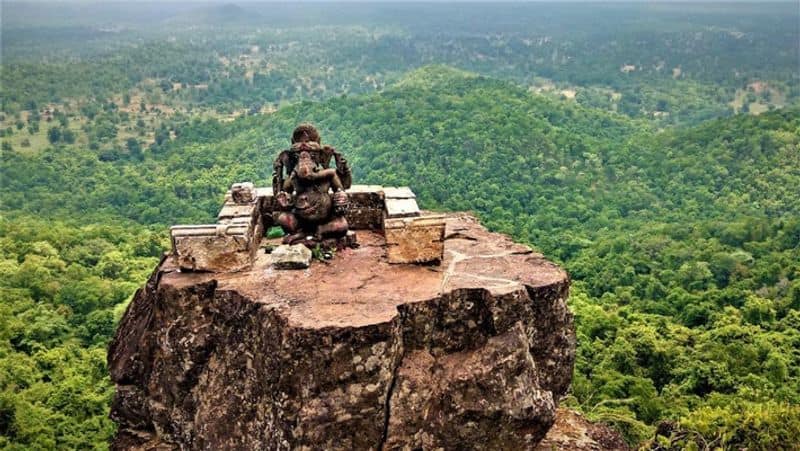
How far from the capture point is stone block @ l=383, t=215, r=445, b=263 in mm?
10742

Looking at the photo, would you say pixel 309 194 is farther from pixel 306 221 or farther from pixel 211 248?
pixel 211 248

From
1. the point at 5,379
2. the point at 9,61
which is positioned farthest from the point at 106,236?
the point at 9,61

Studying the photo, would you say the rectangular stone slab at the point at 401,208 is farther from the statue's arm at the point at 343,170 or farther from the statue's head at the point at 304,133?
the statue's head at the point at 304,133

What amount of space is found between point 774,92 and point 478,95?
74371 millimetres

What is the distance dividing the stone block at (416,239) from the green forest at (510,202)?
17.2ft

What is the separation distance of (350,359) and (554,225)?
140ft

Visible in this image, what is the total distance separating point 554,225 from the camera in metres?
A: 50.3

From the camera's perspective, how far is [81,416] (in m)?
19.9

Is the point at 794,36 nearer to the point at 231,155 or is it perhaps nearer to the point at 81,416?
the point at 231,155

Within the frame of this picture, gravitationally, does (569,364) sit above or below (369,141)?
above

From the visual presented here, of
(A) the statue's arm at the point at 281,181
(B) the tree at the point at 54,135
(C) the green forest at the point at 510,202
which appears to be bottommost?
(B) the tree at the point at 54,135

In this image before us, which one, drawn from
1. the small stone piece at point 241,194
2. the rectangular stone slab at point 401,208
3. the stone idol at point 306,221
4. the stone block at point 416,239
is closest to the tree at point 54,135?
the small stone piece at point 241,194

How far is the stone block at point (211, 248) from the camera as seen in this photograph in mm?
10445

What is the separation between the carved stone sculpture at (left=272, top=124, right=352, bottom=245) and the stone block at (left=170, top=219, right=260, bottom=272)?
1013 millimetres
